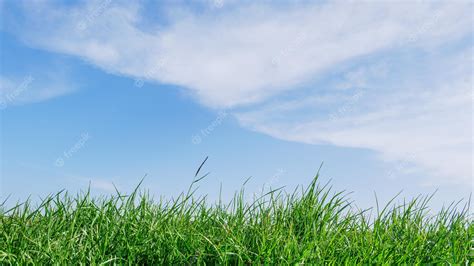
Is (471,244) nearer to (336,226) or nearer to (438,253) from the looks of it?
(438,253)

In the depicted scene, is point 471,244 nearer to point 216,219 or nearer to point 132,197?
point 216,219

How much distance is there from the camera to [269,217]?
14.1 ft

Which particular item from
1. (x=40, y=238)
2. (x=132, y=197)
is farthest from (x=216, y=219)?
(x=40, y=238)

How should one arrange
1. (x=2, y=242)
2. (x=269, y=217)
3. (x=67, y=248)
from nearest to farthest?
(x=67, y=248) < (x=2, y=242) < (x=269, y=217)

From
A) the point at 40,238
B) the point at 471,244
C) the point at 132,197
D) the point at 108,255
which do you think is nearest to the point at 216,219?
the point at 132,197

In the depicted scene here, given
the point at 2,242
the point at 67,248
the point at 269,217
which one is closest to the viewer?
the point at 67,248

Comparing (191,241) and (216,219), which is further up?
(216,219)

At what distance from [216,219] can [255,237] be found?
0.67m

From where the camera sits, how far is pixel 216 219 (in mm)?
4406

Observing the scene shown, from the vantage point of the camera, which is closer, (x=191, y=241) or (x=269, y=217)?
(x=191, y=241)

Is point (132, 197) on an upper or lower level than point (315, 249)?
upper

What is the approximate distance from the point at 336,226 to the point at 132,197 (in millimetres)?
1644

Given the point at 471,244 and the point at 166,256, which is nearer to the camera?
the point at 166,256

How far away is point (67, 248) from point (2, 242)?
1.94 feet
